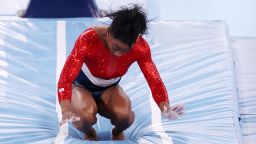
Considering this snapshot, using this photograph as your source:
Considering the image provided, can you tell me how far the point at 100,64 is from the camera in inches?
66.7

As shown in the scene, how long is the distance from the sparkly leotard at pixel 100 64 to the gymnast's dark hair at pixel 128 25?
0.18m

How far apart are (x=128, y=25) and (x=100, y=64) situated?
29 cm

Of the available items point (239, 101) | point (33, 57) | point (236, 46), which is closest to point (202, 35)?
point (236, 46)

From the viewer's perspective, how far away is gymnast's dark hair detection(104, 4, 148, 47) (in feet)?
4.78

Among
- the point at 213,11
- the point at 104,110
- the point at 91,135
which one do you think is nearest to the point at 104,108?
the point at 104,110

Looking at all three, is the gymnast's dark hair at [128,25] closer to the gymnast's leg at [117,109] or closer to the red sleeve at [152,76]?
the red sleeve at [152,76]

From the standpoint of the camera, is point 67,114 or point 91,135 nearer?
point 67,114

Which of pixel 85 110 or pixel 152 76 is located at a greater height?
pixel 152 76

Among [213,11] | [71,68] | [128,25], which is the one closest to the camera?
[128,25]

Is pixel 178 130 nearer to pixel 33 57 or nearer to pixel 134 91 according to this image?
pixel 134 91

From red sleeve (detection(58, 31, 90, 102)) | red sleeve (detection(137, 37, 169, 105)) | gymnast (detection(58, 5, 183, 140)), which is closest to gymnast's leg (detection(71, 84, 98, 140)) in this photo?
gymnast (detection(58, 5, 183, 140))

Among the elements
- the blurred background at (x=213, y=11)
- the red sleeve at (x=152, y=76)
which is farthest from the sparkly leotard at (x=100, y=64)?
the blurred background at (x=213, y=11)

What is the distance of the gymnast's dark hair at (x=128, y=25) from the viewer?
1.46 metres

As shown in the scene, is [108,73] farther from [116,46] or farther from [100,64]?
[116,46]
